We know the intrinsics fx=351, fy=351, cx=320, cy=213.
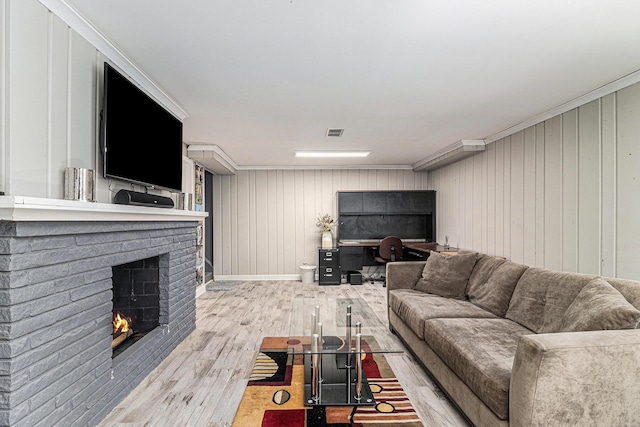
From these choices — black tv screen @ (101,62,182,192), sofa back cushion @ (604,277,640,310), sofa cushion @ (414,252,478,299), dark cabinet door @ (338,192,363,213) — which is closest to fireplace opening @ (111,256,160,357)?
black tv screen @ (101,62,182,192)

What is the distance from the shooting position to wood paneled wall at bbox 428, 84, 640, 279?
2.99 meters

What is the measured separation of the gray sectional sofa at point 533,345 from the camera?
60.5 inches

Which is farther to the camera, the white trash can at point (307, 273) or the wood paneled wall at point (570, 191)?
the white trash can at point (307, 273)

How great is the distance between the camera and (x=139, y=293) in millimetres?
3303

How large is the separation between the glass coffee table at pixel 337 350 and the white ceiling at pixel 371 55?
1972mm

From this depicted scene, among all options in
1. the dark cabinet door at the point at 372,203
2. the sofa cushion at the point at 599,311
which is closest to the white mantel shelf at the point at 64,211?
the sofa cushion at the point at 599,311

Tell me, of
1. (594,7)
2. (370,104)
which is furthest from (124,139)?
(594,7)

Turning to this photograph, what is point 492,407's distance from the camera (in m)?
1.77

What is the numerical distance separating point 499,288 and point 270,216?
5192 millimetres

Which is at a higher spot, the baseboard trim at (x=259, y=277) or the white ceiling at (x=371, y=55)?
the white ceiling at (x=371, y=55)

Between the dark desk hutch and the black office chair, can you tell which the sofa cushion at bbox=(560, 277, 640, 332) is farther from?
the dark desk hutch

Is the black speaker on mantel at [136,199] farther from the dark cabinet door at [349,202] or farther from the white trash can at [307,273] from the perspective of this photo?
the dark cabinet door at [349,202]

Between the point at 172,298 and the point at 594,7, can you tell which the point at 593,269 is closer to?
the point at 594,7

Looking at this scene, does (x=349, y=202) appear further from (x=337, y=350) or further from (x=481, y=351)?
(x=481, y=351)
